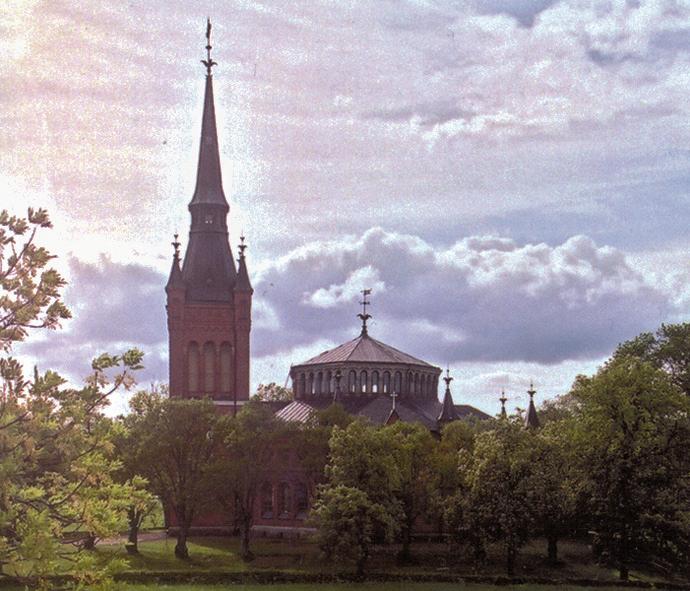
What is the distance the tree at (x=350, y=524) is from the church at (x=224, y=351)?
23089mm

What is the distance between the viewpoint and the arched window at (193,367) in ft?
255

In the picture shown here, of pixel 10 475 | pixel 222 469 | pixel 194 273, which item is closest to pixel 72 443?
pixel 10 475

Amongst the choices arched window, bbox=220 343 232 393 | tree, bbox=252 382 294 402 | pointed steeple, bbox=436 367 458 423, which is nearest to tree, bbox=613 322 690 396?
pointed steeple, bbox=436 367 458 423

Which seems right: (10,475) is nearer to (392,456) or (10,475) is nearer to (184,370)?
(392,456)

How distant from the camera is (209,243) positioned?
259ft

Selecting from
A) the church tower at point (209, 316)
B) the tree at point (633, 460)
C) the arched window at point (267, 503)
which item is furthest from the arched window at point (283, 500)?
the tree at point (633, 460)

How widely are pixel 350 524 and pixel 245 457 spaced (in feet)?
41.9

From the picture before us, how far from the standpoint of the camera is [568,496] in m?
49.0

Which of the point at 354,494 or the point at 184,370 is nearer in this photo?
the point at 354,494

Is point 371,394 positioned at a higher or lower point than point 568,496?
higher

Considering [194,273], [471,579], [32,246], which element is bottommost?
[471,579]

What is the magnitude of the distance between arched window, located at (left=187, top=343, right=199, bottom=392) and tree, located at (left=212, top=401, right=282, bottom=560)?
16.3 metres

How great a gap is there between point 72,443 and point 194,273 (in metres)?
62.0

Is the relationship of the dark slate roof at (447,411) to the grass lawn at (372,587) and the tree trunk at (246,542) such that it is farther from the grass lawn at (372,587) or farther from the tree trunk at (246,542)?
the grass lawn at (372,587)
